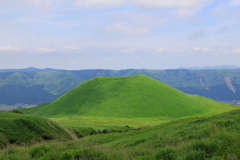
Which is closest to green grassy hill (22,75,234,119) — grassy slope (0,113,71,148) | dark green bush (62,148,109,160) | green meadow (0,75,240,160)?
green meadow (0,75,240,160)

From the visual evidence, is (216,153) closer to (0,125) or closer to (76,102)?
(0,125)

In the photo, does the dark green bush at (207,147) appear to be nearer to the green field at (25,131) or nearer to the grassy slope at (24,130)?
the green field at (25,131)

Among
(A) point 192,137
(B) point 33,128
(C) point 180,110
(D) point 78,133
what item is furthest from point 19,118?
(C) point 180,110

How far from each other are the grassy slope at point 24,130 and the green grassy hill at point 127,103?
64.1m

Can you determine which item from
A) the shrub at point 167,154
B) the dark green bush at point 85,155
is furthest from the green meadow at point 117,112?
the shrub at point 167,154

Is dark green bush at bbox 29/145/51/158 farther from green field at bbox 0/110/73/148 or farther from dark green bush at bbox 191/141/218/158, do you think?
green field at bbox 0/110/73/148

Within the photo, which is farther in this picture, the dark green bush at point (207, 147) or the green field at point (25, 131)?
the green field at point (25, 131)

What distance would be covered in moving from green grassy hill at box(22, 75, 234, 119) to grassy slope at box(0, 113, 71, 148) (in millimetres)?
64112

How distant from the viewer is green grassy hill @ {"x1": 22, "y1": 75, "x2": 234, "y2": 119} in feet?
342

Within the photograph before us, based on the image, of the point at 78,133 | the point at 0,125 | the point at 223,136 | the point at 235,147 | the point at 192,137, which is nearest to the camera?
the point at 235,147

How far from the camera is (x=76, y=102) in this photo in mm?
119312

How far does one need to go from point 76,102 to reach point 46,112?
1780 cm

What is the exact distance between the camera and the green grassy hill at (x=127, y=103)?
342 feet

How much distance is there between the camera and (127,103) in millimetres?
114688
